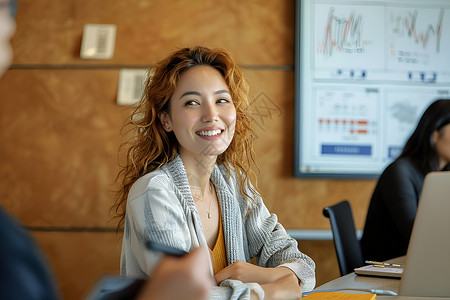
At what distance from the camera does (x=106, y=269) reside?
3434 mm

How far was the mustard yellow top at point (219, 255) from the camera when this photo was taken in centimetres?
171

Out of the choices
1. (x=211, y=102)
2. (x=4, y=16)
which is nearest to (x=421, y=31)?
(x=211, y=102)

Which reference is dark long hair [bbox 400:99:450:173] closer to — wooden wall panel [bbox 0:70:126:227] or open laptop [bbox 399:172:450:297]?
open laptop [bbox 399:172:450:297]

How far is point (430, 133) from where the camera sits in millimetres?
2633

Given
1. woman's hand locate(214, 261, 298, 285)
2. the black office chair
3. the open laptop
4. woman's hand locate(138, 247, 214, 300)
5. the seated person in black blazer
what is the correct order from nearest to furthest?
1. woman's hand locate(138, 247, 214, 300)
2. the open laptop
3. woman's hand locate(214, 261, 298, 285)
4. the black office chair
5. the seated person in black blazer

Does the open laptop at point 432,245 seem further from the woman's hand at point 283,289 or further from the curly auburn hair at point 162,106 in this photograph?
the curly auburn hair at point 162,106

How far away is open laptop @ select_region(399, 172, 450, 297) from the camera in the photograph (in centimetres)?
133

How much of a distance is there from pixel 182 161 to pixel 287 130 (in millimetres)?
1737

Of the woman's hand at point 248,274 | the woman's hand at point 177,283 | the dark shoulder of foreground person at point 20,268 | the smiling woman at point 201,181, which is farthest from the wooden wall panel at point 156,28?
the dark shoulder of foreground person at point 20,268

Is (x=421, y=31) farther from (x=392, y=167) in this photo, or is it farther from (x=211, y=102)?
(x=211, y=102)

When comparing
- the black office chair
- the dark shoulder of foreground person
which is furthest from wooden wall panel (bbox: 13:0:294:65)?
the dark shoulder of foreground person

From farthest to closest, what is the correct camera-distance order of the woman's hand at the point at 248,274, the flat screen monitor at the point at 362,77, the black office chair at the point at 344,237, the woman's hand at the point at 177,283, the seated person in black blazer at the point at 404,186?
the flat screen monitor at the point at 362,77
the seated person in black blazer at the point at 404,186
the black office chair at the point at 344,237
the woman's hand at the point at 248,274
the woman's hand at the point at 177,283

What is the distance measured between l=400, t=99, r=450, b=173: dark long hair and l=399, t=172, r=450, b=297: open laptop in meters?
1.34

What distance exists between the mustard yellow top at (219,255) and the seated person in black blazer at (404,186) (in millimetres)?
1035
